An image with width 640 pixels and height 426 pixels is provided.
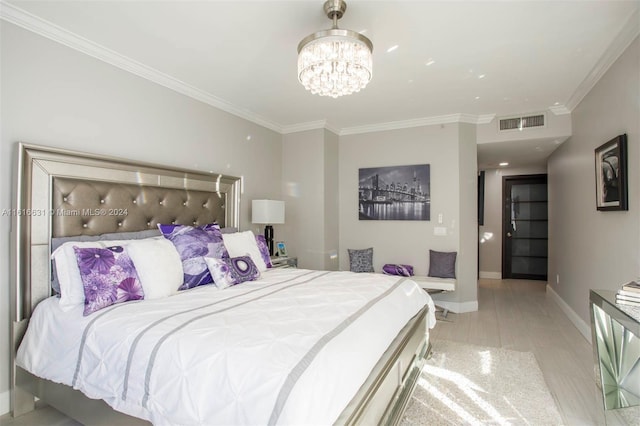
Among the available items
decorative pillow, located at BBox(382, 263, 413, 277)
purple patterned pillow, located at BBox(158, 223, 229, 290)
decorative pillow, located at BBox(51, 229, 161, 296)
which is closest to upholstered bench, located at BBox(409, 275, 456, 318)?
decorative pillow, located at BBox(382, 263, 413, 277)

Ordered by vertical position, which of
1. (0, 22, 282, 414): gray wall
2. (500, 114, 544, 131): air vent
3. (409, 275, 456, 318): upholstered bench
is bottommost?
(409, 275, 456, 318): upholstered bench

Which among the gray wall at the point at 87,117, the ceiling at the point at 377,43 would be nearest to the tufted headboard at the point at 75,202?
the gray wall at the point at 87,117

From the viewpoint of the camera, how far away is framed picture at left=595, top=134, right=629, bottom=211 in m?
2.52

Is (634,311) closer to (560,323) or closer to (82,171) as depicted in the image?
(560,323)

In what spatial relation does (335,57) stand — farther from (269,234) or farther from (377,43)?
(269,234)

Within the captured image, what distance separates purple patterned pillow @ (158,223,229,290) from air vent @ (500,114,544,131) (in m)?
3.84

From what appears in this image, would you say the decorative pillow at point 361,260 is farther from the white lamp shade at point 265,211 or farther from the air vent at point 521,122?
the air vent at point 521,122

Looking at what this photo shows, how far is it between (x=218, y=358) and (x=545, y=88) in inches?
155

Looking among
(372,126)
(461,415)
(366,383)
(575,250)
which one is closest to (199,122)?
(372,126)

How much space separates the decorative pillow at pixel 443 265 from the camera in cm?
429

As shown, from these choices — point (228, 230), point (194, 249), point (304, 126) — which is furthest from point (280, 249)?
point (194, 249)

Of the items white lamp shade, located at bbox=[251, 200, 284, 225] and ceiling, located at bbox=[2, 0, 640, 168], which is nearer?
ceiling, located at bbox=[2, 0, 640, 168]

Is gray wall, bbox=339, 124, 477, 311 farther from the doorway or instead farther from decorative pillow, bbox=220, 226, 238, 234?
the doorway

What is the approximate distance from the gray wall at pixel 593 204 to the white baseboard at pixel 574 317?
5 cm
